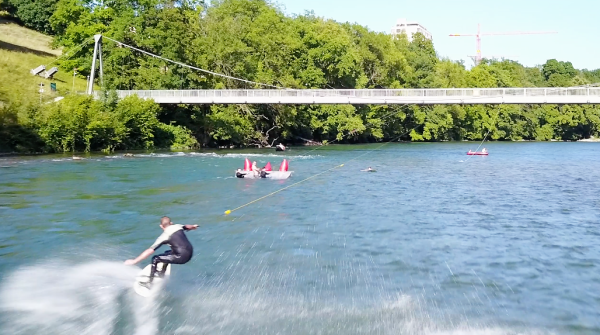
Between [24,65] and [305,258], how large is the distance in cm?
5783

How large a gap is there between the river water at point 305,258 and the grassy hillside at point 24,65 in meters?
20.2

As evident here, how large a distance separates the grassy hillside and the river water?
2019 centimetres

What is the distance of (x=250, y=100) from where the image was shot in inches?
2436

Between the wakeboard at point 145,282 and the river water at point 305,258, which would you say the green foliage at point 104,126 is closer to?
the river water at point 305,258

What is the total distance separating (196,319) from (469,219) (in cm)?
1375

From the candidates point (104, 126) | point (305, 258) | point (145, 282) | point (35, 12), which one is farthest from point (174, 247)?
point (35, 12)

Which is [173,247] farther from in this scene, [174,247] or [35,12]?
[35,12]

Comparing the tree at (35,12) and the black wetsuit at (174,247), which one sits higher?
the tree at (35,12)

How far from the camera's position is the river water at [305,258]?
12.2 m

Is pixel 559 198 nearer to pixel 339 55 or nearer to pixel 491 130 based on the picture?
pixel 339 55

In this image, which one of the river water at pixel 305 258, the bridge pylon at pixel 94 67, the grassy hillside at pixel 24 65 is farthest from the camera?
the bridge pylon at pixel 94 67

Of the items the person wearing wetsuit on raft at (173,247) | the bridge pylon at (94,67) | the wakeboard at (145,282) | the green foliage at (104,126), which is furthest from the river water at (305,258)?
the bridge pylon at (94,67)

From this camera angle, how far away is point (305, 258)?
16750mm

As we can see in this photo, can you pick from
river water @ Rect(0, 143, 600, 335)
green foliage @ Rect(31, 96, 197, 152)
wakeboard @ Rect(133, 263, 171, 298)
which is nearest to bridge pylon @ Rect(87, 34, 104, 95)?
green foliage @ Rect(31, 96, 197, 152)
